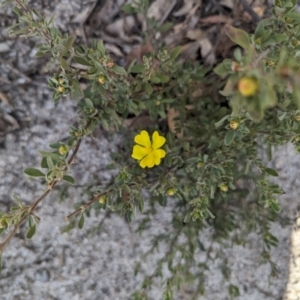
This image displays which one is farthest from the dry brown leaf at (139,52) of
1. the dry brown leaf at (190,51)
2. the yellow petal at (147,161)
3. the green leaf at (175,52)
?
the yellow petal at (147,161)

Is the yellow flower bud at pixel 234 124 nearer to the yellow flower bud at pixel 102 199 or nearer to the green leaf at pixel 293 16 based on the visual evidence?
the green leaf at pixel 293 16

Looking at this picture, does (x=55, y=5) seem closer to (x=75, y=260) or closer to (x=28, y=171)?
(x=28, y=171)

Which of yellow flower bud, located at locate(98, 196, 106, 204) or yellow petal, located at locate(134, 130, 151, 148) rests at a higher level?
yellow petal, located at locate(134, 130, 151, 148)

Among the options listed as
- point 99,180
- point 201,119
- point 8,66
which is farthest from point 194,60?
point 8,66

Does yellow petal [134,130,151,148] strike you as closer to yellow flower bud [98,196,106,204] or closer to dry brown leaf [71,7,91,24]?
yellow flower bud [98,196,106,204]

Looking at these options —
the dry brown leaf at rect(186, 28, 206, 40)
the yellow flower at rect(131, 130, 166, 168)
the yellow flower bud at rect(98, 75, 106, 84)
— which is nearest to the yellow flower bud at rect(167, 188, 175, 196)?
the yellow flower at rect(131, 130, 166, 168)

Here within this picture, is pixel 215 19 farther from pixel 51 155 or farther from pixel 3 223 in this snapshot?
pixel 3 223

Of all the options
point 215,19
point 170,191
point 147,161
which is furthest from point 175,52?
point 215,19
